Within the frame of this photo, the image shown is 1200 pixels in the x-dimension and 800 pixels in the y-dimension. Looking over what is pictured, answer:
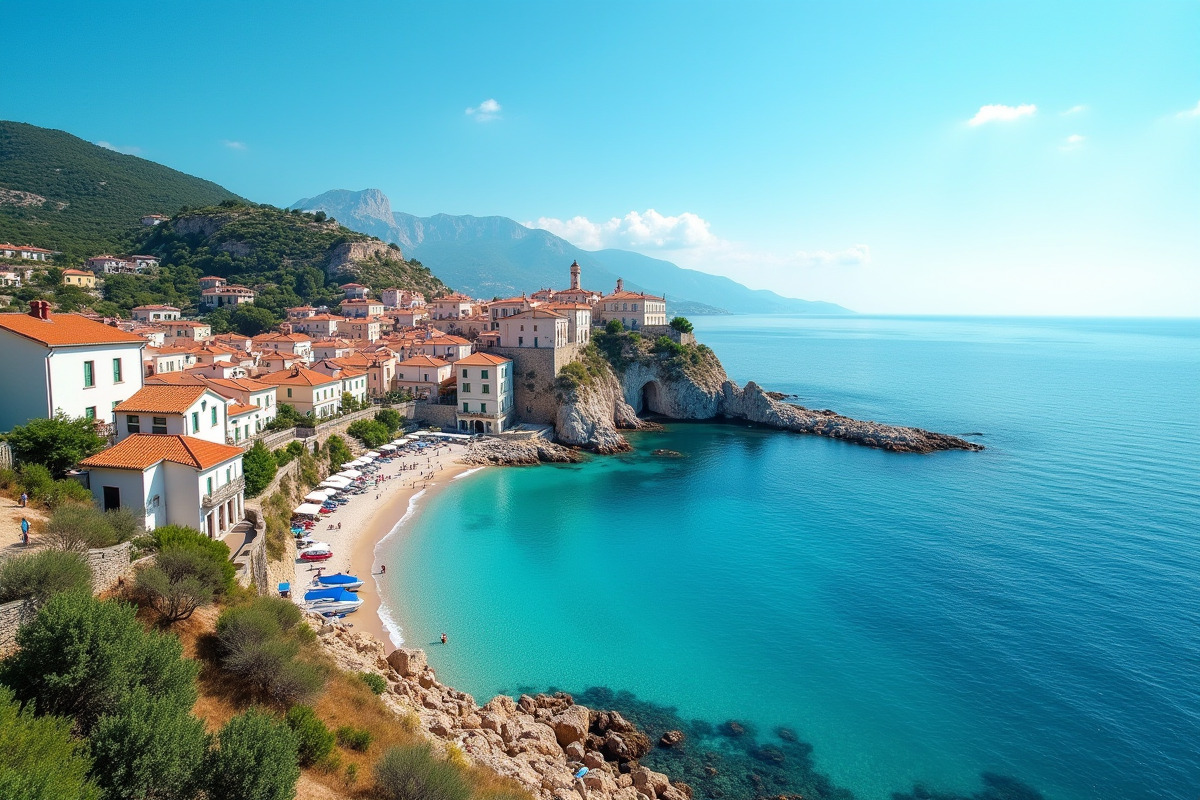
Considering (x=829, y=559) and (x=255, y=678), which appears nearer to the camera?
(x=255, y=678)

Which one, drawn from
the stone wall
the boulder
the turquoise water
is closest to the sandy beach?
the turquoise water

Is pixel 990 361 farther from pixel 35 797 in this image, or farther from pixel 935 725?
pixel 35 797

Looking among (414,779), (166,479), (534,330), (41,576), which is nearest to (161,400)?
(166,479)

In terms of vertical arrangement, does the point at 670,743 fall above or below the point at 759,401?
below

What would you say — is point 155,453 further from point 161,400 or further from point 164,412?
point 161,400

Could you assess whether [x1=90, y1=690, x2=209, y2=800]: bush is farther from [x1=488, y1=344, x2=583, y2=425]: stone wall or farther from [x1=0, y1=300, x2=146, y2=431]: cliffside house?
[x1=488, y1=344, x2=583, y2=425]: stone wall

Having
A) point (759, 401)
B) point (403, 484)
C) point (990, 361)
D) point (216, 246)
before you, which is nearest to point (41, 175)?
point (216, 246)

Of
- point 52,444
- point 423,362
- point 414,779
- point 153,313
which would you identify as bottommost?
point 414,779
